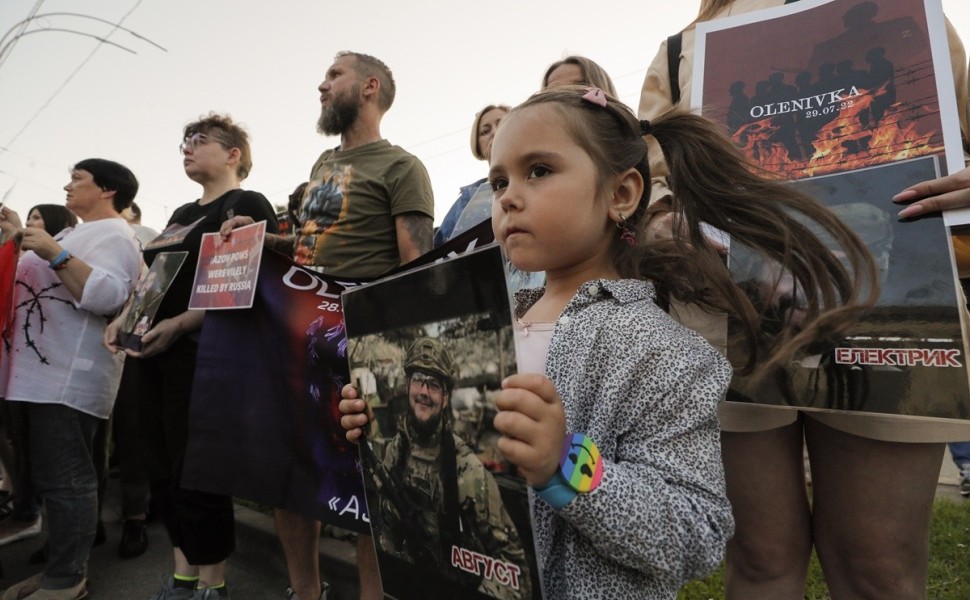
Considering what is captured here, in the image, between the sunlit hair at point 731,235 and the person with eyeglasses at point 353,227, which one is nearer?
the sunlit hair at point 731,235

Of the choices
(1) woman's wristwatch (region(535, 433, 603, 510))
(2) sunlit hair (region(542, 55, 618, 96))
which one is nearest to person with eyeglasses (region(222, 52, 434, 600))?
(2) sunlit hair (region(542, 55, 618, 96))

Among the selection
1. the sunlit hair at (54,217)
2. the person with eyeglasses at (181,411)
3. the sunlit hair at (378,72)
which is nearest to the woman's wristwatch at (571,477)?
the person with eyeglasses at (181,411)

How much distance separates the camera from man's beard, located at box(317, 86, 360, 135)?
111 inches

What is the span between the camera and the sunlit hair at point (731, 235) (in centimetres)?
119

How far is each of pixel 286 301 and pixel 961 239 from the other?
1956mm

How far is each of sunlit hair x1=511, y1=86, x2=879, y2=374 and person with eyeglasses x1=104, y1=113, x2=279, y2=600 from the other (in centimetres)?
189

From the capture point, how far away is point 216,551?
265cm

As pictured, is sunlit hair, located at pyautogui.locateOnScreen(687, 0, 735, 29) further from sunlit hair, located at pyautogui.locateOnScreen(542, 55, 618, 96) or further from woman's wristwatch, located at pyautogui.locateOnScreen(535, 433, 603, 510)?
woman's wristwatch, located at pyautogui.locateOnScreen(535, 433, 603, 510)

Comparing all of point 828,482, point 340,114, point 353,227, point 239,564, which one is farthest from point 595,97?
point 239,564

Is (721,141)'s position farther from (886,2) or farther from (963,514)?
(963,514)

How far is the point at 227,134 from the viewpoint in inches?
124

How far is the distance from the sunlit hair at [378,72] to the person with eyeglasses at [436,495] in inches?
87.1

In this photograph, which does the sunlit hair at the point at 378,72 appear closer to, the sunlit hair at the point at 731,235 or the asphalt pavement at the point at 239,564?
the sunlit hair at the point at 731,235

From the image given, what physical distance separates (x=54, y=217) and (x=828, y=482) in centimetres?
502
